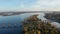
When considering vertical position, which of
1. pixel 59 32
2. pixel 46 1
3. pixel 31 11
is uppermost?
pixel 46 1

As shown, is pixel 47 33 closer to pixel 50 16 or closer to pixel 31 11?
pixel 50 16

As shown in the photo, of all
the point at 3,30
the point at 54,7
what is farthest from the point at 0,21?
the point at 54,7

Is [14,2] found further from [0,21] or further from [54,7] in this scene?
[54,7]

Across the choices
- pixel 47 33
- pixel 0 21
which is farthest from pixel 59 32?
pixel 0 21

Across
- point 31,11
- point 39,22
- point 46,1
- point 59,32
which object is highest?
point 46,1

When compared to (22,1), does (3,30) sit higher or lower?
lower

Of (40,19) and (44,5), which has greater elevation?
(44,5)

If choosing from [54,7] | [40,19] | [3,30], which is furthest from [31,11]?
[3,30]

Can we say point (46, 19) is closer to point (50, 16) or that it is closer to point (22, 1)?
point (50, 16)
